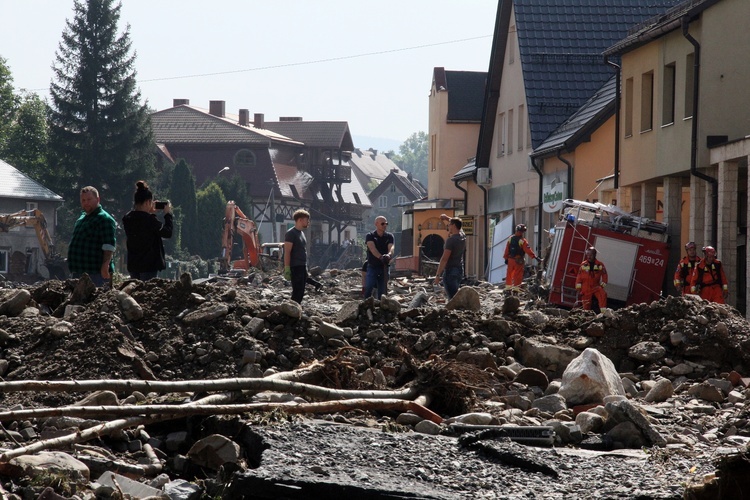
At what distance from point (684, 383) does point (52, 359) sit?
6478 millimetres

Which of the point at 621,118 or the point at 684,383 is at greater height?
the point at 621,118

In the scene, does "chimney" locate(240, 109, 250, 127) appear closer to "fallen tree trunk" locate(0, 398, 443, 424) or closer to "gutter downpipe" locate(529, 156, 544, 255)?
"gutter downpipe" locate(529, 156, 544, 255)

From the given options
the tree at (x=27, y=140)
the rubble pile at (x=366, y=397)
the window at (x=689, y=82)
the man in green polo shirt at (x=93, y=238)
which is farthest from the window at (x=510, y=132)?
the tree at (x=27, y=140)

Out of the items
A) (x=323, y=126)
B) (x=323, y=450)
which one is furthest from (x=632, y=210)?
(x=323, y=126)

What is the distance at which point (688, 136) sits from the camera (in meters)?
25.6

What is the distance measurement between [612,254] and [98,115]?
175ft

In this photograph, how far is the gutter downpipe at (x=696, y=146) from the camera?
24.5m

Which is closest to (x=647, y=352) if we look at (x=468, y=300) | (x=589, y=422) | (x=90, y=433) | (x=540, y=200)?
(x=468, y=300)

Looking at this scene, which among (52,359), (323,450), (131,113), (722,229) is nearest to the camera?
(323,450)

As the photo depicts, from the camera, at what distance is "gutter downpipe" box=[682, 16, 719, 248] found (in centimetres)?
2447

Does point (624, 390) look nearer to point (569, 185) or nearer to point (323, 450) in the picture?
point (323, 450)

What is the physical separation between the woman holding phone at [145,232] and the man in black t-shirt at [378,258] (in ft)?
16.3

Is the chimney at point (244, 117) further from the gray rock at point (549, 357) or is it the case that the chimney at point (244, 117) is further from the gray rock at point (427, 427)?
the gray rock at point (427, 427)

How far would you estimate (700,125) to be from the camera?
24.8m
